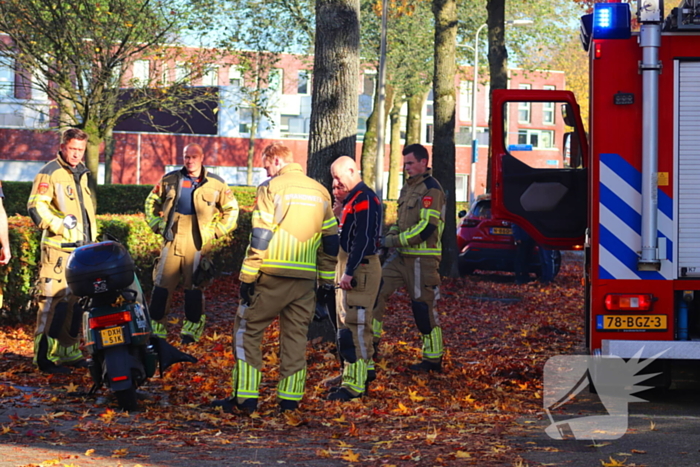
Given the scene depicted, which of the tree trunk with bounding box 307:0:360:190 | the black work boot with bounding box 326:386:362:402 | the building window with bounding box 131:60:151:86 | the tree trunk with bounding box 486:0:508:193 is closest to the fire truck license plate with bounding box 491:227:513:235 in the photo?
the tree trunk with bounding box 486:0:508:193

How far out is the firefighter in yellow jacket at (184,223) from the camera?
9.58 meters

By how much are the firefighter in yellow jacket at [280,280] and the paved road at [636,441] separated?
5.39 ft

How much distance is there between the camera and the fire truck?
692 cm

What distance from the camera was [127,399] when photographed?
6809 mm

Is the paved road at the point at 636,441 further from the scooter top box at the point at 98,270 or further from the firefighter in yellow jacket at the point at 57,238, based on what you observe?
the firefighter in yellow jacket at the point at 57,238

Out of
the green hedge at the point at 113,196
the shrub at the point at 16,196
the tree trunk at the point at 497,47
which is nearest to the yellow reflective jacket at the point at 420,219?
the tree trunk at the point at 497,47

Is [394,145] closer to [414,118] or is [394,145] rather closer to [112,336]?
[414,118]

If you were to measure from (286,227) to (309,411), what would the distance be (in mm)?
1331

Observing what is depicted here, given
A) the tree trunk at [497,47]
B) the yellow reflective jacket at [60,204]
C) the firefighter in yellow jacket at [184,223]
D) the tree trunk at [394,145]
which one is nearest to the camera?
the yellow reflective jacket at [60,204]

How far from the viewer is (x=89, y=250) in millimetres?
6910

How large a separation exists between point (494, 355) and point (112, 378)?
4611 mm

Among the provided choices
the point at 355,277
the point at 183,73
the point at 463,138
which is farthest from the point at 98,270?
the point at 463,138

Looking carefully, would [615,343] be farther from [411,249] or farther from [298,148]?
[298,148]

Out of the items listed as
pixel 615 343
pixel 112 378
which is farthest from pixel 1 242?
pixel 615 343
